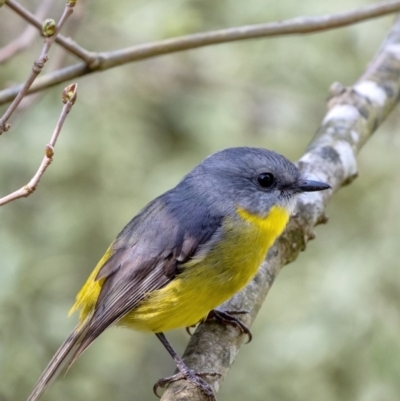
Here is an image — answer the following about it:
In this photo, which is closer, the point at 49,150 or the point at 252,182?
the point at 49,150

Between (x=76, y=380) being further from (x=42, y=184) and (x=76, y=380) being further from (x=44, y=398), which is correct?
(x=42, y=184)

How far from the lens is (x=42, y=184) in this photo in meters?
5.88

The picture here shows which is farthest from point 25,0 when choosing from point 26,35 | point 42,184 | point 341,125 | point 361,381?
point 361,381

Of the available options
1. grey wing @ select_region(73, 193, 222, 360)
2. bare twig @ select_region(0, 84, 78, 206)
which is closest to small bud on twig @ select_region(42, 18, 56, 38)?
bare twig @ select_region(0, 84, 78, 206)

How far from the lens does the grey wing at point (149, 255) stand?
3.45 metres

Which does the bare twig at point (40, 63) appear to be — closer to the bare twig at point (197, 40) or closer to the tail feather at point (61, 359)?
the bare twig at point (197, 40)

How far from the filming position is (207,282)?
11.1ft

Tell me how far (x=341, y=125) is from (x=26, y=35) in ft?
Result: 6.58

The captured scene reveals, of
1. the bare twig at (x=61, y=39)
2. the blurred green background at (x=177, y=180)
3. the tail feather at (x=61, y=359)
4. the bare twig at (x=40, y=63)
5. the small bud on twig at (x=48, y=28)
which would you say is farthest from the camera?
the blurred green background at (x=177, y=180)

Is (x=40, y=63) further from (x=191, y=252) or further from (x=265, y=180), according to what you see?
(x=265, y=180)

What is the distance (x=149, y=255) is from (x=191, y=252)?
0.21 m

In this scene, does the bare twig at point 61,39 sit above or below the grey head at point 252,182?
above

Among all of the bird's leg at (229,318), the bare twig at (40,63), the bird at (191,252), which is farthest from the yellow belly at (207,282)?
the bare twig at (40,63)

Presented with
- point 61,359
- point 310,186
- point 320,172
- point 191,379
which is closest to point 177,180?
point 320,172
